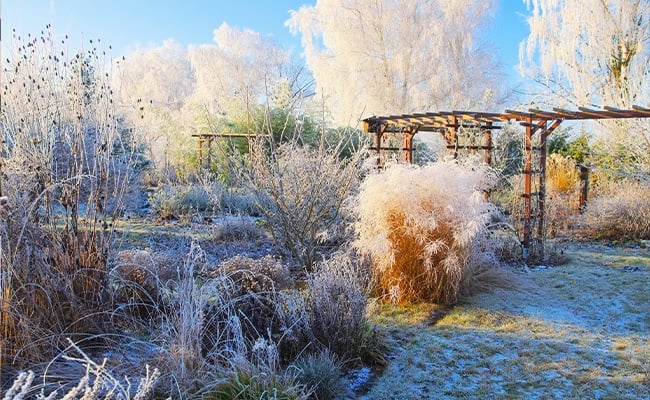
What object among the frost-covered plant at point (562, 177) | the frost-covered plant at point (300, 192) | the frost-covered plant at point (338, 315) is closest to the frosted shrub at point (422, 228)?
the frost-covered plant at point (300, 192)

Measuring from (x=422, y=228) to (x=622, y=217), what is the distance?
4835 millimetres

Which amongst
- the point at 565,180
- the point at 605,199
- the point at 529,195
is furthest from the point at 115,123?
the point at 565,180

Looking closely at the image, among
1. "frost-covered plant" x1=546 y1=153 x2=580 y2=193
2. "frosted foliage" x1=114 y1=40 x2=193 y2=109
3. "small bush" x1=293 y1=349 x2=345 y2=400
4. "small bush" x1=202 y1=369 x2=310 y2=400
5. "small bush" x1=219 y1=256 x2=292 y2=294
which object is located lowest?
"small bush" x1=293 y1=349 x2=345 y2=400

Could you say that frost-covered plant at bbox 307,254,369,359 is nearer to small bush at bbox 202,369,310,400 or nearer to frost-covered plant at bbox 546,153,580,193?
small bush at bbox 202,369,310,400

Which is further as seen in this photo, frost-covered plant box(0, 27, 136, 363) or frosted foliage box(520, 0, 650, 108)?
frosted foliage box(520, 0, 650, 108)

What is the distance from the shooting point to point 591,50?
32.9ft

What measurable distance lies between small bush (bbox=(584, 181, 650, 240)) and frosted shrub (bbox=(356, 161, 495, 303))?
4.13 meters

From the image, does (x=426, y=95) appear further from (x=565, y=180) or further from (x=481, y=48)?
(x=565, y=180)

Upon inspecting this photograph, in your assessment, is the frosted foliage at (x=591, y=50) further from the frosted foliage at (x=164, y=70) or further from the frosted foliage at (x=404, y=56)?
the frosted foliage at (x=164, y=70)

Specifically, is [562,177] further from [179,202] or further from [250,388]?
[250,388]

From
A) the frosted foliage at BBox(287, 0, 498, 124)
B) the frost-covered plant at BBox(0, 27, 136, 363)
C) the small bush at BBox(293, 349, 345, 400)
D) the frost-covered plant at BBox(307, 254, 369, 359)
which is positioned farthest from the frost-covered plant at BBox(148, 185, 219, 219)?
the frosted foliage at BBox(287, 0, 498, 124)

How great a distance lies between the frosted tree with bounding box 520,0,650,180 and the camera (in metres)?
8.70

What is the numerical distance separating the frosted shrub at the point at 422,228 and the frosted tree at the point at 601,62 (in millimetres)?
5925

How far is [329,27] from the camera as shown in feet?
54.7
